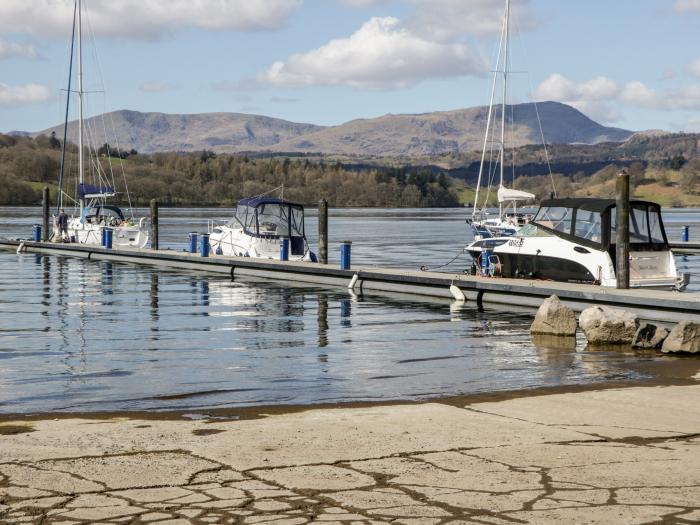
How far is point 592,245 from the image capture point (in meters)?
27.8

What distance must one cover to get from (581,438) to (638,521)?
2868 mm

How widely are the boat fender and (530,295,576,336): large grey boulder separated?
7.87 metres

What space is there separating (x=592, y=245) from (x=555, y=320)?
758cm

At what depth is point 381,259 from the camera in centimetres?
5325

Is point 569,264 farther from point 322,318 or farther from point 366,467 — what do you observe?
point 366,467

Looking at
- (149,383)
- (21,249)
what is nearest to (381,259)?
(21,249)

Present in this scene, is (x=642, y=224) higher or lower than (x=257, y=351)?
higher

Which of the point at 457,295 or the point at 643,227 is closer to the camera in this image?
the point at 643,227

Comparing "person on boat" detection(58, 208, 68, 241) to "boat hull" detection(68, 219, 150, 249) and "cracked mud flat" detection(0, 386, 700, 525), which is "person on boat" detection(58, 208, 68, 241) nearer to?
"boat hull" detection(68, 219, 150, 249)

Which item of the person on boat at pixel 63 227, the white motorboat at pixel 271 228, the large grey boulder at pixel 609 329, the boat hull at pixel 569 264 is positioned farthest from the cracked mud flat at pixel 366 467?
the person on boat at pixel 63 227

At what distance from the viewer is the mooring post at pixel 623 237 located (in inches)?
1001

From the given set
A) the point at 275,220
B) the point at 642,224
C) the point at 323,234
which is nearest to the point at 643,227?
the point at 642,224

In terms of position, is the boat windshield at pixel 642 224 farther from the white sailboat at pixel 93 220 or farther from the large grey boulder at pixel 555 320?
the white sailboat at pixel 93 220

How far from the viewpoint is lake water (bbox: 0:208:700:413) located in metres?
13.9
